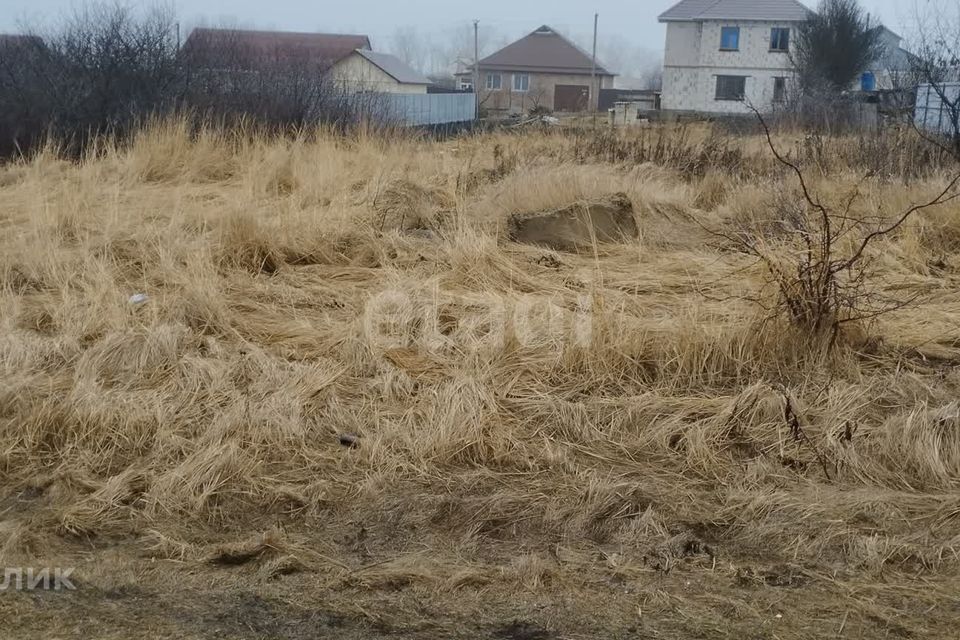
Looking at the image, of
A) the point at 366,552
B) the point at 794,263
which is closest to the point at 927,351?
the point at 794,263

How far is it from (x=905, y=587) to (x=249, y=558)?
1968mm

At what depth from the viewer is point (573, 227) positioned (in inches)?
266

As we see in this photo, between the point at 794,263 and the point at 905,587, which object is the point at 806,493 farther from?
the point at 794,263

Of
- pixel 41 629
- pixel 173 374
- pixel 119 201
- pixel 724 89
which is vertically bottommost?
pixel 41 629

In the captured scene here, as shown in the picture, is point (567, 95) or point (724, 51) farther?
point (567, 95)

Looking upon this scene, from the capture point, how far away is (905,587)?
273cm

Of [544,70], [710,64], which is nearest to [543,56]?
[544,70]

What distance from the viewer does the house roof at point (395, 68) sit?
40.5 m

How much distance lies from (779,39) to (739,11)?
82.5 inches

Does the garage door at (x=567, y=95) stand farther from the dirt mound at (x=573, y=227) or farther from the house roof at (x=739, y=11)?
the dirt mound at (x=573, y=227)

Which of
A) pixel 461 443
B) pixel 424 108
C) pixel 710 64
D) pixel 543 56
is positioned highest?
pixel 543 56

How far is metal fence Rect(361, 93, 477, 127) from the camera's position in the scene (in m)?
17.2

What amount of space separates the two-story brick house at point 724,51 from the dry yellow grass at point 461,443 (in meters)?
36.4

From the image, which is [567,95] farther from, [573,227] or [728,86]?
[573,227]
